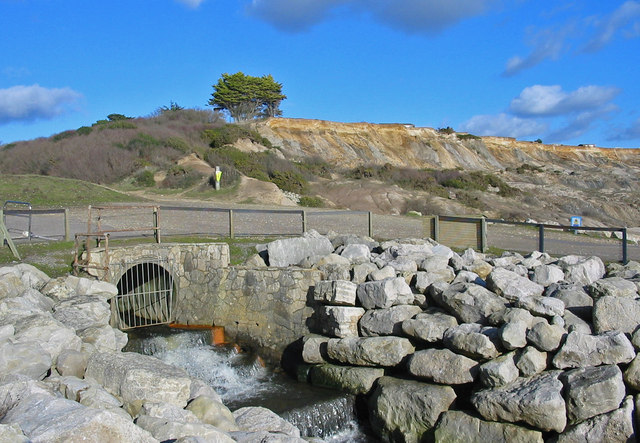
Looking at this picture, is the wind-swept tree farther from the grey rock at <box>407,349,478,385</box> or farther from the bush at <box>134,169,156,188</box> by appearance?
the grey rock at <box>407,349,478,385</box>

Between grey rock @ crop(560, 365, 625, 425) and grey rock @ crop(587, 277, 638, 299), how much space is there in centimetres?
171

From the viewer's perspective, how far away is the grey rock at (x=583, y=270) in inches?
406

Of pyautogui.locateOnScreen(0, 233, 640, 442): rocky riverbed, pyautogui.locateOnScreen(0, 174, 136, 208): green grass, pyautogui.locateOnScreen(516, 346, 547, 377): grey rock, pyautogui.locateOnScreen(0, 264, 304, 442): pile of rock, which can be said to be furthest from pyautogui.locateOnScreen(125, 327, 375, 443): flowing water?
pyautogui.locateOnScreen(0, 174, 136, 208): green grass

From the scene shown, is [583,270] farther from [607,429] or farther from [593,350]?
[607,429]

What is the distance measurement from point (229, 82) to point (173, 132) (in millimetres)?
23123

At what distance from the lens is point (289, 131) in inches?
2131

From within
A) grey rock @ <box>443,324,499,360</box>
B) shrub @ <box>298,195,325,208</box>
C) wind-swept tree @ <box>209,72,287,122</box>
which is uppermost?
wind-swept tree @ <box>209,72,287,122</box>

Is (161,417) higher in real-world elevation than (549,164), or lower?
lower

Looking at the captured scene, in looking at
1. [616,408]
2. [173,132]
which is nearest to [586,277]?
[616,408]

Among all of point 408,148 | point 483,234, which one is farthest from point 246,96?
point 483,234

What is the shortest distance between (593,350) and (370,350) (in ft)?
11.5

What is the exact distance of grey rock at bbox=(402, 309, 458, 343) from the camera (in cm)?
927

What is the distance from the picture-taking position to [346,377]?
9.60 m

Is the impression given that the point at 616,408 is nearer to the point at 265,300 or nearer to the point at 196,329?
the point at 265,300
